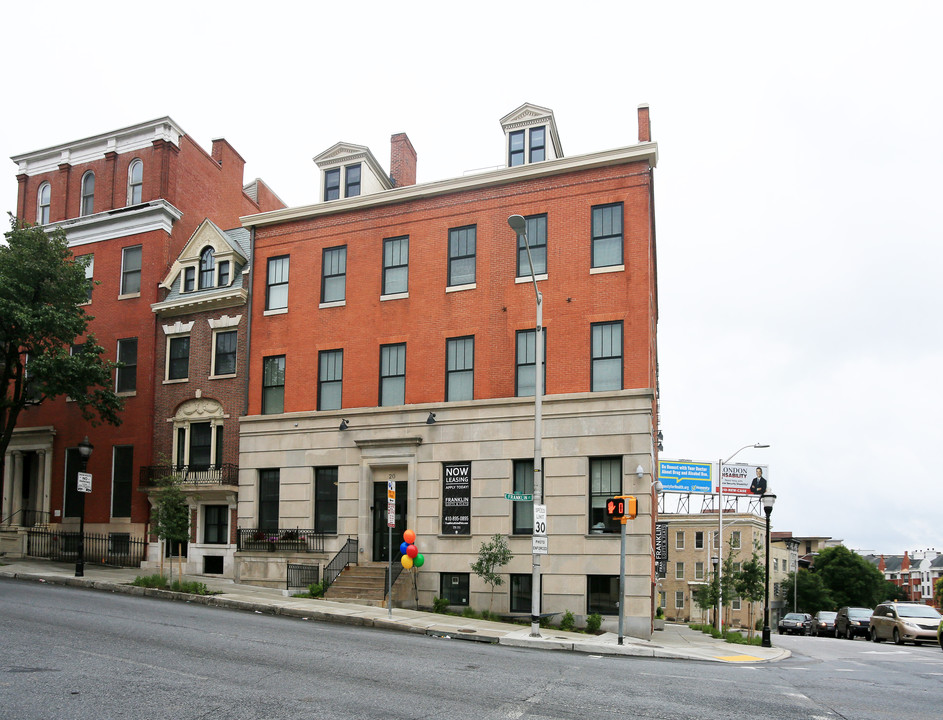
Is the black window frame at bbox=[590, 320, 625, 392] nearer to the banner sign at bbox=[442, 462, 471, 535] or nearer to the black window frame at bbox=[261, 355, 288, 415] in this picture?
the banner sign at bbox=[442, 462, 471, 535]

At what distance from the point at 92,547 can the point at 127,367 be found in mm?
7255

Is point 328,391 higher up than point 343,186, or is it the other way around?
point 343,186

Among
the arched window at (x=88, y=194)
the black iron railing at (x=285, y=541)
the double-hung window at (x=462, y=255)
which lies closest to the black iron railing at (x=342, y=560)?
the black iron railing at (x=285, y=541)

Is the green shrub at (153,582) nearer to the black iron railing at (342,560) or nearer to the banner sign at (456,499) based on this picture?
the black iron railing at (342,560)

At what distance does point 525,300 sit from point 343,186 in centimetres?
942

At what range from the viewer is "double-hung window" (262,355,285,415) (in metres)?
30.7

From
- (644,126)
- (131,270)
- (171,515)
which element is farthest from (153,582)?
(644,126)

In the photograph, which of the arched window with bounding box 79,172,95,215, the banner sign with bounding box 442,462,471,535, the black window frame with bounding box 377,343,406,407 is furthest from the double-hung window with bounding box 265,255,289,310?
the arched window with bounding box 79,172,95,215

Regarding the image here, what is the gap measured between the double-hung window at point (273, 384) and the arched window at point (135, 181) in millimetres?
10651

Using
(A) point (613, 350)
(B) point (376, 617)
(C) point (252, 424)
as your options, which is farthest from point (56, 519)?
(A) point (613, 350)

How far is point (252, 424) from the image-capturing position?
30.5 m

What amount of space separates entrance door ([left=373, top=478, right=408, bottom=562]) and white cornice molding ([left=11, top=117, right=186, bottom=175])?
716 inches

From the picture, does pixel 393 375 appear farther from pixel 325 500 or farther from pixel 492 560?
pixel 492 560

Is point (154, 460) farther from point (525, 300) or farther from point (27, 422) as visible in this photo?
point (525, 300)
